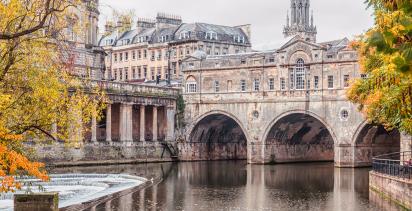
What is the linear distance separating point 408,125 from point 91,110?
10141 millimetres

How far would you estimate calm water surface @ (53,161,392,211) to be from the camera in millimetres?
31500

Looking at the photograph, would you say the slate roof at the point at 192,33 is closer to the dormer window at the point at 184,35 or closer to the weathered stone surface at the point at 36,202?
the dormer window at the point at 184,35

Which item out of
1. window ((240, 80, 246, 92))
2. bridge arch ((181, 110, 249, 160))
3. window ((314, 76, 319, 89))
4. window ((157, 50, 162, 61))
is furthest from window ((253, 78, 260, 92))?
window ((157, 50, 162, 61))

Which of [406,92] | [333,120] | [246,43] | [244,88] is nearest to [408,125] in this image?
[406,92]

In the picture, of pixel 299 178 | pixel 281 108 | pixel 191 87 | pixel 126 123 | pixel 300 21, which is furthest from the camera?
pixel 300 21

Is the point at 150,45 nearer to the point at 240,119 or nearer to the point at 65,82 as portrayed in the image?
the point at 240,119

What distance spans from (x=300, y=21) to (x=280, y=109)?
68830 mm

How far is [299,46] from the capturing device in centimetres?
6209

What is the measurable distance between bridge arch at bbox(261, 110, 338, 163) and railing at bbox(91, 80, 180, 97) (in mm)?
11163

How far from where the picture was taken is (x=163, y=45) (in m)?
101

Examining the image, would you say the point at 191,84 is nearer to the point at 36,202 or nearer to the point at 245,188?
the point at 245,188

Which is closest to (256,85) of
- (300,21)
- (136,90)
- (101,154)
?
(136,90)

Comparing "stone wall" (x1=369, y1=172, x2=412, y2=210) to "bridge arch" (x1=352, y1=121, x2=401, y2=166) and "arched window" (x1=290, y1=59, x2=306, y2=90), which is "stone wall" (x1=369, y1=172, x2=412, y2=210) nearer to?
"bridge arch" (x1=352, y1=121, x2=401, y2=166)

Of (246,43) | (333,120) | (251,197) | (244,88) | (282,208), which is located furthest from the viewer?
(246,43)
